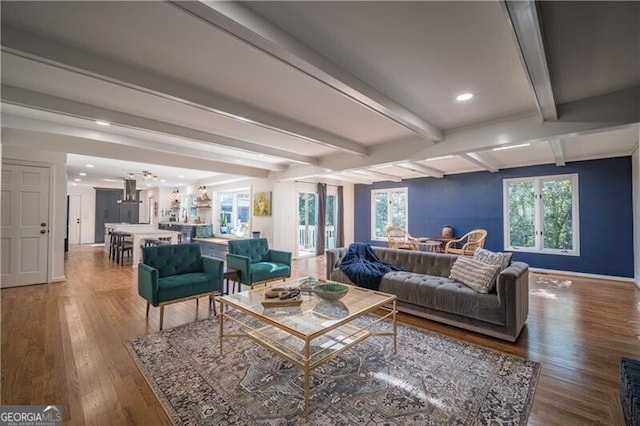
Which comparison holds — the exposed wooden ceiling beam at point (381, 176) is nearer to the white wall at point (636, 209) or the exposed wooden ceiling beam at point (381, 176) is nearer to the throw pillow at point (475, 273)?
the throw pillow at point (475, 273)

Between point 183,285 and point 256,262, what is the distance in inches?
57.7

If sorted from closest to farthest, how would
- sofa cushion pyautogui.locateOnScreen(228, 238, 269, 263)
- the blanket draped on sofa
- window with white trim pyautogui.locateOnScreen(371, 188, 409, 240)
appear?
the blanket draped on sofa, sofa cushion pyautogui.locateOnScreen(228, 238, 269, 263), window with white trim pyautogui.locateOnScreen(371, 188, 409, 240)

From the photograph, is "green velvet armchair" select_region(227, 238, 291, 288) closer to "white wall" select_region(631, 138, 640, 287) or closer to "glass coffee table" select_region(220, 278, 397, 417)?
"glass coffee table" select_region(220, 278, 397, 417)

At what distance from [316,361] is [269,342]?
0.48 m

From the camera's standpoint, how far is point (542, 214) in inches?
237

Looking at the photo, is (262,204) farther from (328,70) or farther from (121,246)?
(328,70)

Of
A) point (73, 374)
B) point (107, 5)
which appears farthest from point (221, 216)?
point (107, 5)

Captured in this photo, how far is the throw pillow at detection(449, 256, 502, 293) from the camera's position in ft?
9.52

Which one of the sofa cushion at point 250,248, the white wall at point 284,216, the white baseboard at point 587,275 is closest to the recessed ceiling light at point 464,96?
the sofa cushion at point 250,248

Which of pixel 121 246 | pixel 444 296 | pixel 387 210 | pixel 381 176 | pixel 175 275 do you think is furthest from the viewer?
pixel 387 210

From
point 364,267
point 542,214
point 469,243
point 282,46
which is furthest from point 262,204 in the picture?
point 542,214

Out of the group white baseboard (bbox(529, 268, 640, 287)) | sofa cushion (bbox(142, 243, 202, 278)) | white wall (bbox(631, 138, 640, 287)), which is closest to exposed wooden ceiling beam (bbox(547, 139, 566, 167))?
white wall (bbox(631, 138, 640, 287))

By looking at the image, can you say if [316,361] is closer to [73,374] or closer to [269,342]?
[269,342]

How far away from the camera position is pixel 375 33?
1905 mm
